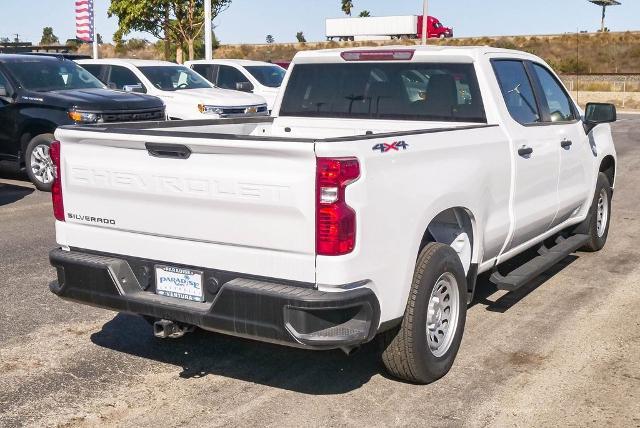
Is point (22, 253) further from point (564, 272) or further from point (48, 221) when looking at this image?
point (564, 272)

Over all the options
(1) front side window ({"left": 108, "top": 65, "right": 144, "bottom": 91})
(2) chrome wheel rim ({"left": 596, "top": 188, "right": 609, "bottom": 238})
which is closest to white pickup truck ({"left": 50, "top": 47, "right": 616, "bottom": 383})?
(2) chrome wheel rim ({"left": 596, "top": 188, "right": 609, "bottom": 238})

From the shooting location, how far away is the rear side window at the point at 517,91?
20.3ft

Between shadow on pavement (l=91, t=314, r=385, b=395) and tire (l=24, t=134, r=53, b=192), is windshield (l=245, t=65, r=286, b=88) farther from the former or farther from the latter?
shadow on pavement (l=91, t=314, r=385, b=395)

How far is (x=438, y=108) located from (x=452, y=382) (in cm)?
203

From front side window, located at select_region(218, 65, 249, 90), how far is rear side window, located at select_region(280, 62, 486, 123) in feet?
44.1

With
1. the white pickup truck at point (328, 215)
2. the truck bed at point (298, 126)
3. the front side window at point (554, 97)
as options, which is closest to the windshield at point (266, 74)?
the front side window at point (554, 97)

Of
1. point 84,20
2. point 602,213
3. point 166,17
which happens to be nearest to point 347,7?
point 166,17

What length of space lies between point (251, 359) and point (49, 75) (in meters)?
9.15

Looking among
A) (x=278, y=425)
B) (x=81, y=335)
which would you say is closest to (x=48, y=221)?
(x=81, y=335)

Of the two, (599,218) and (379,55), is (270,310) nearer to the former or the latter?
(379,55)

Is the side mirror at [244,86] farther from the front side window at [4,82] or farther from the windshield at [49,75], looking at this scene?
the front side window at [4,82]

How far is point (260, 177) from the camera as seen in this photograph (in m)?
4.16

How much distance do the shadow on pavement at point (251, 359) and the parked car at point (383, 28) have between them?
235 feet

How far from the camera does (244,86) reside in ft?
63.1
